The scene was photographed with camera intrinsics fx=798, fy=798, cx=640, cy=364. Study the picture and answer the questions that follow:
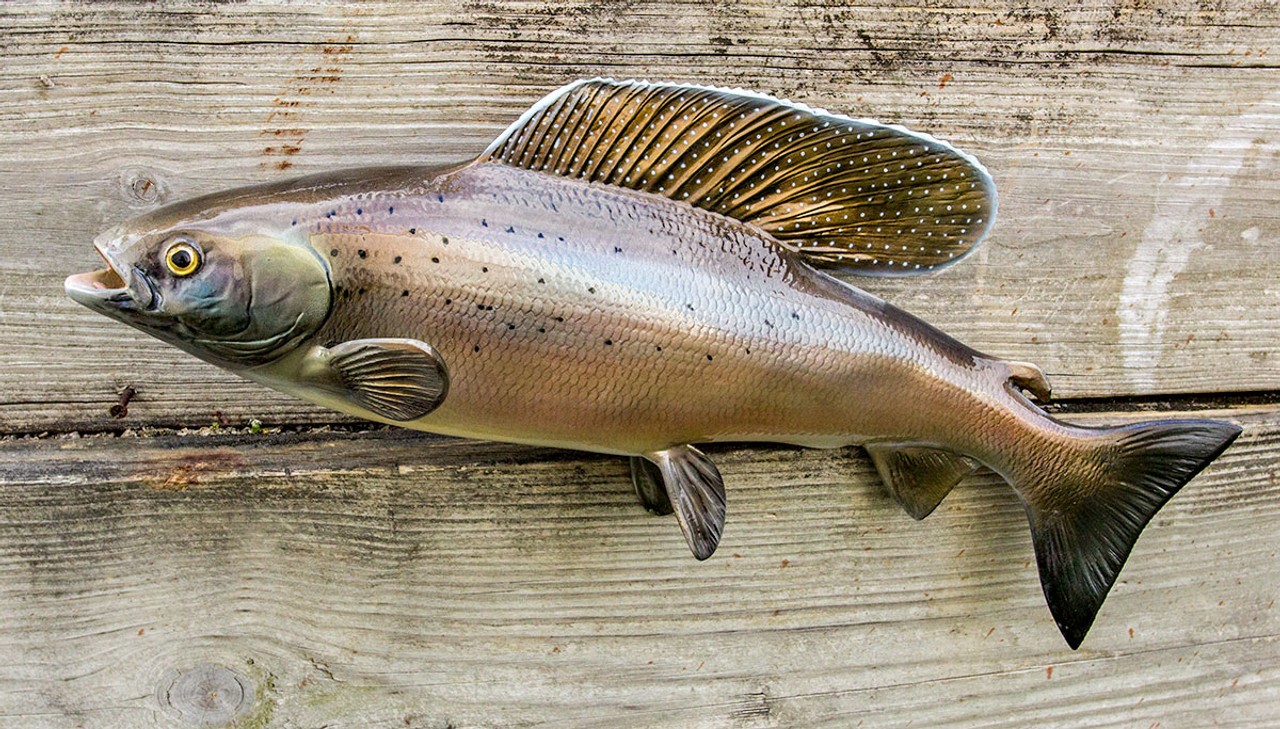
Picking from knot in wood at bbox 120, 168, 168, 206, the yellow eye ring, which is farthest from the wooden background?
the yellow eye ring

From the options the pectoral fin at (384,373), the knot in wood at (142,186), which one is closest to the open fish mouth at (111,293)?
the pectoral fin at (384,373)

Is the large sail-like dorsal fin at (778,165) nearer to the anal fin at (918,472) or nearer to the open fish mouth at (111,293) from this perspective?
the anal fin at (918,472)

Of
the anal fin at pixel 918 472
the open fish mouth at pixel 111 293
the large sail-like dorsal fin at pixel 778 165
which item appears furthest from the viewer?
the anal fin at pixel 918 472

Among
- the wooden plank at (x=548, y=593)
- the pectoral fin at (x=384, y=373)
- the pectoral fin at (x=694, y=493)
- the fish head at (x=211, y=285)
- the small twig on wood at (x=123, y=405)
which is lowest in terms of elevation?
the wooden plank at (x=548, y=593)

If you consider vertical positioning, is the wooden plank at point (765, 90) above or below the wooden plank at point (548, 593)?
above

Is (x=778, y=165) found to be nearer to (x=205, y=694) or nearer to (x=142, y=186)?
(x=142, y=186)

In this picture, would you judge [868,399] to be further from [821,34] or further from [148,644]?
[148,644]

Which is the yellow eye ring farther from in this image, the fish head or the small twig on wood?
the small twig on wood

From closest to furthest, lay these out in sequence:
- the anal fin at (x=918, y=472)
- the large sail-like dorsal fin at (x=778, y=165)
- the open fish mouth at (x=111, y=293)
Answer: the open fish mouth at (x=111, y=293) < the large sail-like dorsal fin at (x=778, y=165) < the anal fin at (x=918, y=472)
